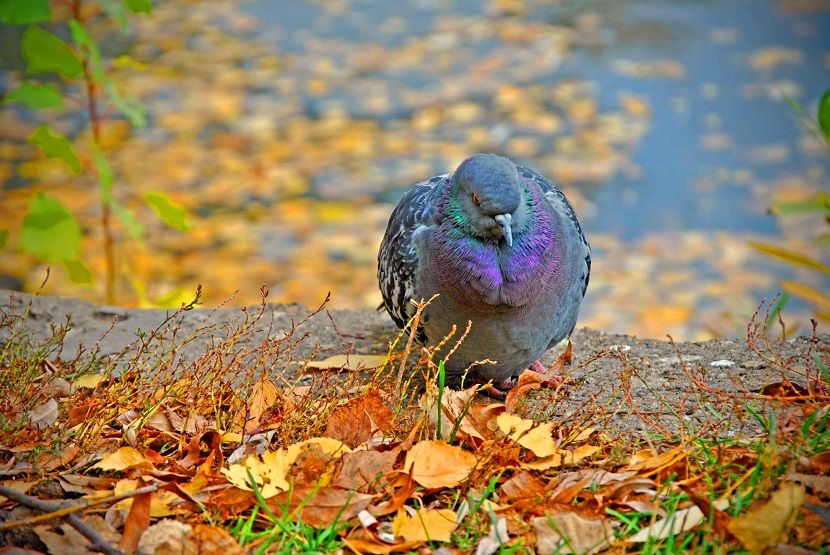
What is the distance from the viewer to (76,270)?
174 inches

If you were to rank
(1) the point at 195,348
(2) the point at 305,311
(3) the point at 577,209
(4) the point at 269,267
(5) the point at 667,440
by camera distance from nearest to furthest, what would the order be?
(5) the point at 667,440 → (1) the point at 195,348 → (2) the point at 305,311 → (4) the point at 269,267 → (3) the point at 577,209

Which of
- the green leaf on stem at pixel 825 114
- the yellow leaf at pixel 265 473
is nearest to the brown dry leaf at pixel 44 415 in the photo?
the yellow leaf at pixel 265 473

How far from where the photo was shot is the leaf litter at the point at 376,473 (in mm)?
2506

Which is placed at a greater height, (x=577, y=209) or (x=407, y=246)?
(x=407, y=246)

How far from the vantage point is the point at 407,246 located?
367cm

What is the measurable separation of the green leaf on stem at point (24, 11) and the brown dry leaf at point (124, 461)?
2163 millimetres

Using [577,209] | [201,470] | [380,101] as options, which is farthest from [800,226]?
[201,470]

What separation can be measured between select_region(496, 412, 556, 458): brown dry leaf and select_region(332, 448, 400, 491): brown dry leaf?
1.19 ft

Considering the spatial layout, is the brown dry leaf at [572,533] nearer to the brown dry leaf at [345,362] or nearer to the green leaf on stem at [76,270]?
the brown dry leaf at [345,362]

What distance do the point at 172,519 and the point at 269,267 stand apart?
3.95m

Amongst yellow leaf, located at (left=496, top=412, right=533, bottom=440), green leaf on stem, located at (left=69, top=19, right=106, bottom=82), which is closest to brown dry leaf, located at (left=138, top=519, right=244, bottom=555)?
yellow leaf, located at (left=496, top=412, right=533, bottom=440)

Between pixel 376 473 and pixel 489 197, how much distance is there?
3.50ft

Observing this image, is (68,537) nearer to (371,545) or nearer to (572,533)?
(371,545)

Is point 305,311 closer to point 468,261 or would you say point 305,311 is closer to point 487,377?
point 487,377
